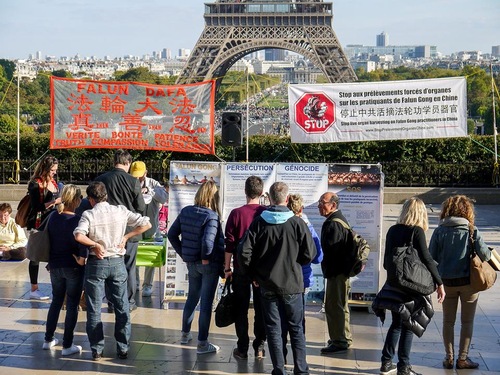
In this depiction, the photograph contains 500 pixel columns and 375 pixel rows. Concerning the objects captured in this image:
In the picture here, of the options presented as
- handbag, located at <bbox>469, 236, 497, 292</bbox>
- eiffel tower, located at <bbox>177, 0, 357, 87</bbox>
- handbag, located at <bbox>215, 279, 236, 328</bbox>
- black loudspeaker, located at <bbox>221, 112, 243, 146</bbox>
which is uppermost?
eiffel tower, located at <bbox>177, 0, 357, 87</bbox>

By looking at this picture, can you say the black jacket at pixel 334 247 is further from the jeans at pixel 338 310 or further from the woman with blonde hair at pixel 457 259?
the woman with blonde hair at pixel 457 259

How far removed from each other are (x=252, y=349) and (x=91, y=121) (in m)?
9.10

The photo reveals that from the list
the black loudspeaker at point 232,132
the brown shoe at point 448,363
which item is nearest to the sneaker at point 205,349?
the brown shoe at point 448,363

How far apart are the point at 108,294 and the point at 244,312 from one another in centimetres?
113

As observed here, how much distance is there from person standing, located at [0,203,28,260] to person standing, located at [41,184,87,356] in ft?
12.3

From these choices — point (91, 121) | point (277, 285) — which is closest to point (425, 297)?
point (277, 285)

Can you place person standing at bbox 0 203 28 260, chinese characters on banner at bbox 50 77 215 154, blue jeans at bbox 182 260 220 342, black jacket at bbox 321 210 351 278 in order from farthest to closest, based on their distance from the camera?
1. chinese characters on banner at bbox 50 77 215 154
2. person standing at bbox 0 203 28 260
3. blue jeans at bbox 182 260 220 342
4. black jacket at bbox 321 210 351 278

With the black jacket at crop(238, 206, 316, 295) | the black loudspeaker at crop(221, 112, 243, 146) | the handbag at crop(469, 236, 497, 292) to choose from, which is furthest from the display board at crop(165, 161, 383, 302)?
the black loudspeaker at crop(221, 112, 243, 146)

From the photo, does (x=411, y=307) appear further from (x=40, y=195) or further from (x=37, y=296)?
(x=37, y=296)

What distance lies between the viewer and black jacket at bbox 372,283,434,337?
7297 millimetres

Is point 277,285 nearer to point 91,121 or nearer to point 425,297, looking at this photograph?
point 425,297

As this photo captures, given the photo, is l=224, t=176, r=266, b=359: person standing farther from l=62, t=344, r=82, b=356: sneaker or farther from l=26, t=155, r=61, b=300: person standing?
l=26, t=155, r=61, b=300: person standing

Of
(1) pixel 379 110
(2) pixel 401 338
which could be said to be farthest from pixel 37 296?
(1) pixel 379 110

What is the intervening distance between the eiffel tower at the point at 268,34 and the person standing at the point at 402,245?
51770 millimetres
